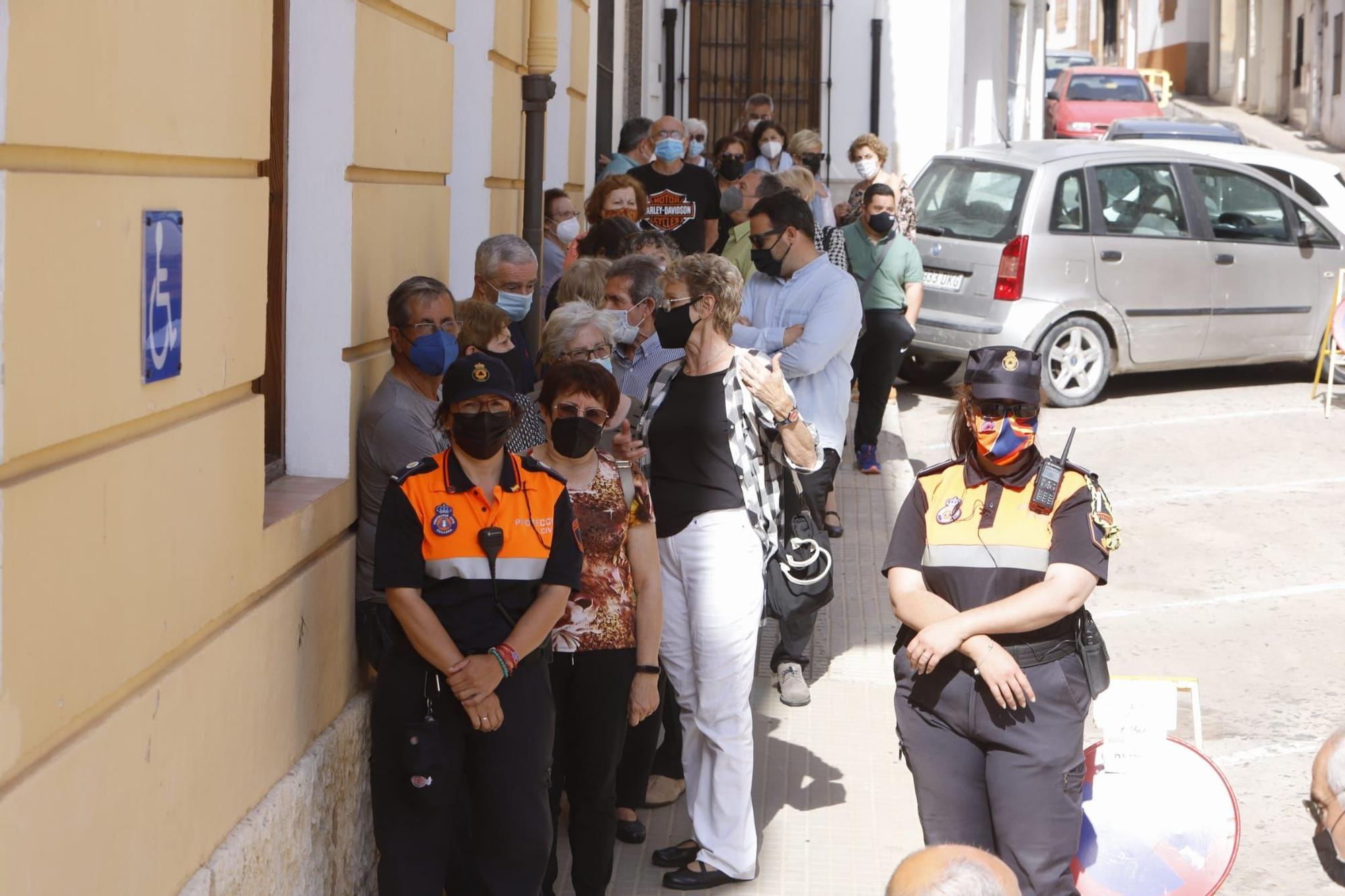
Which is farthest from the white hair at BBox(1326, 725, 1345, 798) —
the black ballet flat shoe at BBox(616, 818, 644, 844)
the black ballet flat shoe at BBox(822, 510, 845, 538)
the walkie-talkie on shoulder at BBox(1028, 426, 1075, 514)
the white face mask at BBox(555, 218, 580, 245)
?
the white face mask at BBox(555, 218, 580, 245)

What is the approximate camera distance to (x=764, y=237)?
22.8 feet

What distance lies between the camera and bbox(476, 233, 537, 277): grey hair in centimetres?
638

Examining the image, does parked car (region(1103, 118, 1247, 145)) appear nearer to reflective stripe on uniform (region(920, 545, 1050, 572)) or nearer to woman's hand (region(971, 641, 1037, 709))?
reflective stripe on uniform (region(920, 545, 1050, 572))

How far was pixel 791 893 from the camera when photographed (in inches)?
218

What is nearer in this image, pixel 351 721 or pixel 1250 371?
pixel 351 721

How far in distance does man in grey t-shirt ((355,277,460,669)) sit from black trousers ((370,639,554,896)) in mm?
564

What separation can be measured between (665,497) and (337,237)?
1276mm

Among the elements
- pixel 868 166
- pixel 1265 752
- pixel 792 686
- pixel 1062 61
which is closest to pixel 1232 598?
pixel 1265 752

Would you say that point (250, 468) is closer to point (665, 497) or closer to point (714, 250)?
point (665, 497)

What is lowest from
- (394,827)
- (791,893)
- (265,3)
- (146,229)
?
(791,893)

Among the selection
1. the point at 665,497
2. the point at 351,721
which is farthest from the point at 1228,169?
the point at 351,721

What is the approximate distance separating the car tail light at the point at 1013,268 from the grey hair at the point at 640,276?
271 inches

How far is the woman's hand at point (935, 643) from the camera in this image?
4.23m

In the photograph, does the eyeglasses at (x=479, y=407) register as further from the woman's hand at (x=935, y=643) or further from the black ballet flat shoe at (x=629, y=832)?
the black ballet flat shoe at (x=629, y=832)
